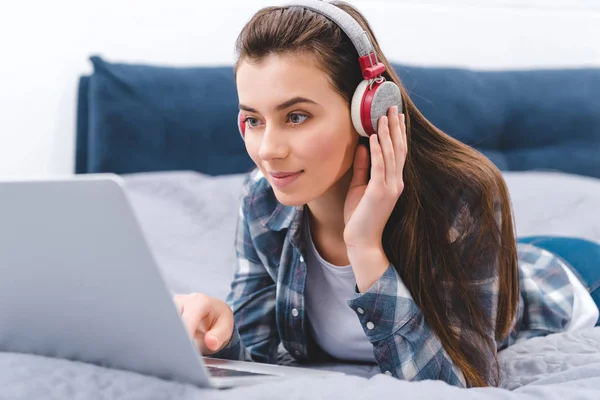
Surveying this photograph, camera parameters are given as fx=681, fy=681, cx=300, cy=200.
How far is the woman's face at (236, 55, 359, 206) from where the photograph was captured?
0.88 meters

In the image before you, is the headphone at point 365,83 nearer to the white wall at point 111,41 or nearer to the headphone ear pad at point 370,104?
the headphone ear pad at point 370,104

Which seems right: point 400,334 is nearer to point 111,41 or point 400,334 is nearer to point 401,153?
point 401,153

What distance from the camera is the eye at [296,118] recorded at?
90 centimetres

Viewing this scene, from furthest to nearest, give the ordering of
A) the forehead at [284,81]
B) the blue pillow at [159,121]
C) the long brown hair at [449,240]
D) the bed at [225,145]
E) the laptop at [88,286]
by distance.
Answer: the blue pillow at [159,121] < the bed at [225,145] < the long brown hair at [449,240] < the forehead at [284,81] < the laptop at [88,286]

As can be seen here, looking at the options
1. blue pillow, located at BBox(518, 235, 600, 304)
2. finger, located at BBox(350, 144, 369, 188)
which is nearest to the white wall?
blue pillow, located at BBox(518, 235, 600, 304)

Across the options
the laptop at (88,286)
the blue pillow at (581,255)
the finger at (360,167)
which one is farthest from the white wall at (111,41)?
the laptop at (88,286)

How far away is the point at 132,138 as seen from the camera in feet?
6.63

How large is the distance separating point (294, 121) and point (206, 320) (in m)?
0.31

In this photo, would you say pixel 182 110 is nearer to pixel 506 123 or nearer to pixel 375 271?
pixel 506 123

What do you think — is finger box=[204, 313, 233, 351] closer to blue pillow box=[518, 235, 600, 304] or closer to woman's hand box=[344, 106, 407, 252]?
woman's hand box=[344, 106, 407, 252]

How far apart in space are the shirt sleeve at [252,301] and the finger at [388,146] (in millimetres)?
321

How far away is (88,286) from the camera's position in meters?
0.64

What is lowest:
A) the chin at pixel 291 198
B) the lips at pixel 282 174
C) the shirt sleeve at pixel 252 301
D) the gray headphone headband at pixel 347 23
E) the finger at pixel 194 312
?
the shirt sleeve at pixel 252 301

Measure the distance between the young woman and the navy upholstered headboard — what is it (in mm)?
895
